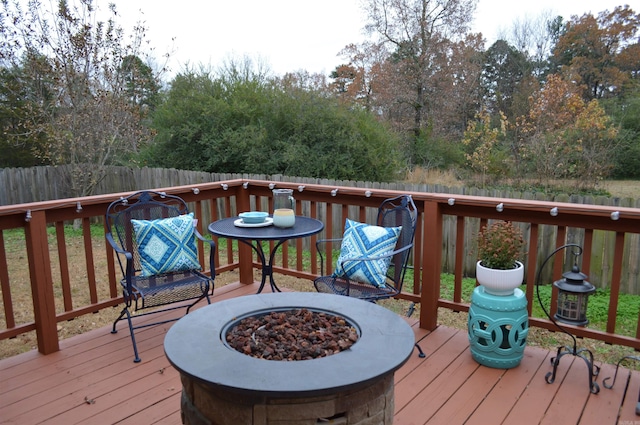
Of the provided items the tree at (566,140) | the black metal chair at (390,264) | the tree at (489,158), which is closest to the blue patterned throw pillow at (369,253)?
the black metal chair at (390,264)

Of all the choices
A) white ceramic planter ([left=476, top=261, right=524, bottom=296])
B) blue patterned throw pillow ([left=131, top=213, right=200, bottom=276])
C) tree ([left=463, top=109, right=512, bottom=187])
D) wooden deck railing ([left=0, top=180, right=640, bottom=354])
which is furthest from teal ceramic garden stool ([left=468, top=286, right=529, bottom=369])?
tree ([left=463, top=109, right=512, bottom=187])

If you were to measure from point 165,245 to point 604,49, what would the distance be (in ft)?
53.1

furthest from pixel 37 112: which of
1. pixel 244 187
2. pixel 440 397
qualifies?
pixel 440 397

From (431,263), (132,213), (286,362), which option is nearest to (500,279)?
(431,263)

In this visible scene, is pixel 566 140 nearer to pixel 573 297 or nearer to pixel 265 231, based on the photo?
pixel 573 297

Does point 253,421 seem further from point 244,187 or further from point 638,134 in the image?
point 638,134

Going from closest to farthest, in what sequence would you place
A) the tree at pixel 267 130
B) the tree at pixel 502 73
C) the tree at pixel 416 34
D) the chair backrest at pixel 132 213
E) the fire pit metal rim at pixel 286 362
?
the fire pit metal rim at pixel 286 362 → the chair backrest at pixel 132 213 → the tree at pixel 267 130 → the tree at pixel 416 34 → the tree at pixel 502 73

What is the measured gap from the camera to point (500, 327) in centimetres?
253

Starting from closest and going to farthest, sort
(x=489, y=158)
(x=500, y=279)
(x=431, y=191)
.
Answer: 1. (x=500, y=279)
2. (x=431, y=191)
3. (x=489, y=158)

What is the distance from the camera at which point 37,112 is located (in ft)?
27.3

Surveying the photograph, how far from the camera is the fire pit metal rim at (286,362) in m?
1.31

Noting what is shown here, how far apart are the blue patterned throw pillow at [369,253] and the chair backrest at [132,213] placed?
4.44 feet

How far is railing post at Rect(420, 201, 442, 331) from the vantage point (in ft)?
9.92

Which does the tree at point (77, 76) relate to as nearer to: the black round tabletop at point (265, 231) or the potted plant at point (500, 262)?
the black round tabletop at point (265, 231)
